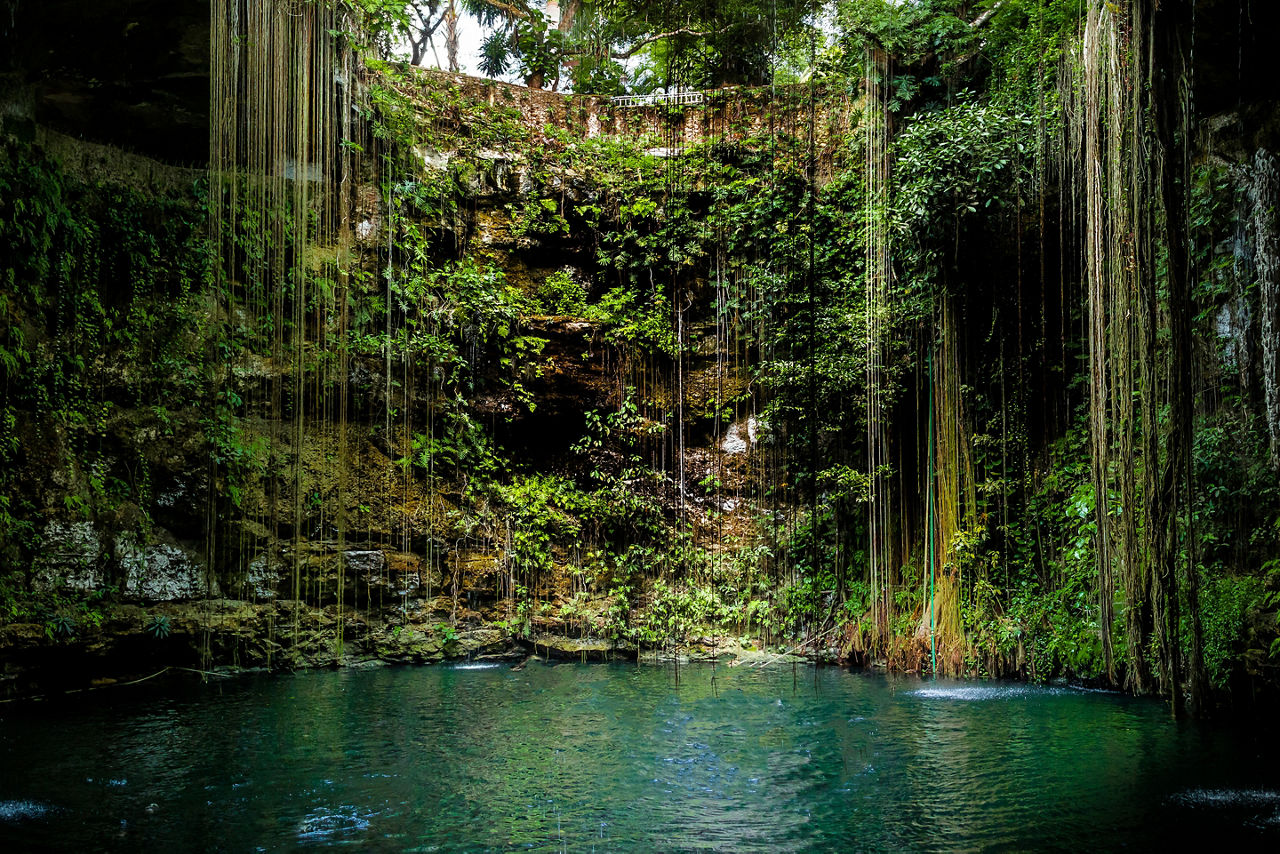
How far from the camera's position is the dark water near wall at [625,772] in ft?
11.7

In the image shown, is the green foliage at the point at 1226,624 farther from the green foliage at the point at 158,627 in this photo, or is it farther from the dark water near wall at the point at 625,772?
the green foliage at the point at 158,627

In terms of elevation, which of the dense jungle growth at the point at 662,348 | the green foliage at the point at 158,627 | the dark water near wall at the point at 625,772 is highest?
the dense jungle growth at the point at 662,348

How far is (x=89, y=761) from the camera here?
455cm

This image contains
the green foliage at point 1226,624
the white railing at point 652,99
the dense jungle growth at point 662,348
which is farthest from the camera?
the white railing at point 652,99

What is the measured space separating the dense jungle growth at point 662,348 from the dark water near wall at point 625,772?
676 millimetres

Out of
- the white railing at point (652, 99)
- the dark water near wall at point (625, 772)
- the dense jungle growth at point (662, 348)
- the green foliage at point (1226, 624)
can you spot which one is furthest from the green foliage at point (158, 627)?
the white railing at point (652, 99)

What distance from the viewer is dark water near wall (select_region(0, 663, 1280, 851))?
3580 mm

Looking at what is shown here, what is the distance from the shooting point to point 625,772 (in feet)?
14.8

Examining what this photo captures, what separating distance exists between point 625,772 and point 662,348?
6440 millimetres

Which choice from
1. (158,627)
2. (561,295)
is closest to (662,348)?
(561,295)

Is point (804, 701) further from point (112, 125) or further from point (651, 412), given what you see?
point (112, 125)

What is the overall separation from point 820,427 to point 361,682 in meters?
5.42

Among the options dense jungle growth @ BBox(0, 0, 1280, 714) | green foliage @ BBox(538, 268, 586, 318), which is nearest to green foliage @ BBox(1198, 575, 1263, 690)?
dense jungle growth @ BBox(0, 0, 1280, 714)

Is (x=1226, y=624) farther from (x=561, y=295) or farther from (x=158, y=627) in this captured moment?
(x=158, y=627)
